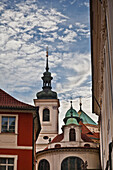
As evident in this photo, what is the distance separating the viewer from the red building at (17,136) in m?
21.8

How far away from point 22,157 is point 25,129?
5.87 feet

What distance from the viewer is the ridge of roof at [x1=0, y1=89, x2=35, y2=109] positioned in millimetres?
23094

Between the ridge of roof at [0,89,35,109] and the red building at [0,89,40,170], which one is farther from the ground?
the ridge of roof at [0,89,35,109]

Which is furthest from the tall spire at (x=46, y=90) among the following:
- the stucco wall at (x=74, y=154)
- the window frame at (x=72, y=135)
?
the stucco wall at (x=74, y=154)

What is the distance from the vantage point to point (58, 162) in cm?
4403

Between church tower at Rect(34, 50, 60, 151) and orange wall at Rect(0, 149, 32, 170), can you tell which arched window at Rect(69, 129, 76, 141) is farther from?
orange wall at Rect(0, 149, 32, 170)

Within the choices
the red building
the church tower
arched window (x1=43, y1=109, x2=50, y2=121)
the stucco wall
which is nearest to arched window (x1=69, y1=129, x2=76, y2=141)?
the stucco wall

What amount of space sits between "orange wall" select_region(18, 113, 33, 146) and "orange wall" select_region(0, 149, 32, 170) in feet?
1.65

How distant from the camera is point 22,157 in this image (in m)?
21.9

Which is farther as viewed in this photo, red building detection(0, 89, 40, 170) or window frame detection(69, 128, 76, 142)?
window frame detection(69, 128, 76, 142)

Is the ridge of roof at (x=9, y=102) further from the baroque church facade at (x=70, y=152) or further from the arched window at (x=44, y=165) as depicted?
the arched window at (x=44, y=165)

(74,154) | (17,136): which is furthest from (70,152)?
(17,136)

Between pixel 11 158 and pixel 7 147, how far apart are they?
72 cm

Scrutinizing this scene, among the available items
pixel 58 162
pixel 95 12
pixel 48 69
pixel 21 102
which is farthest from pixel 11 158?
pixel 48 69
